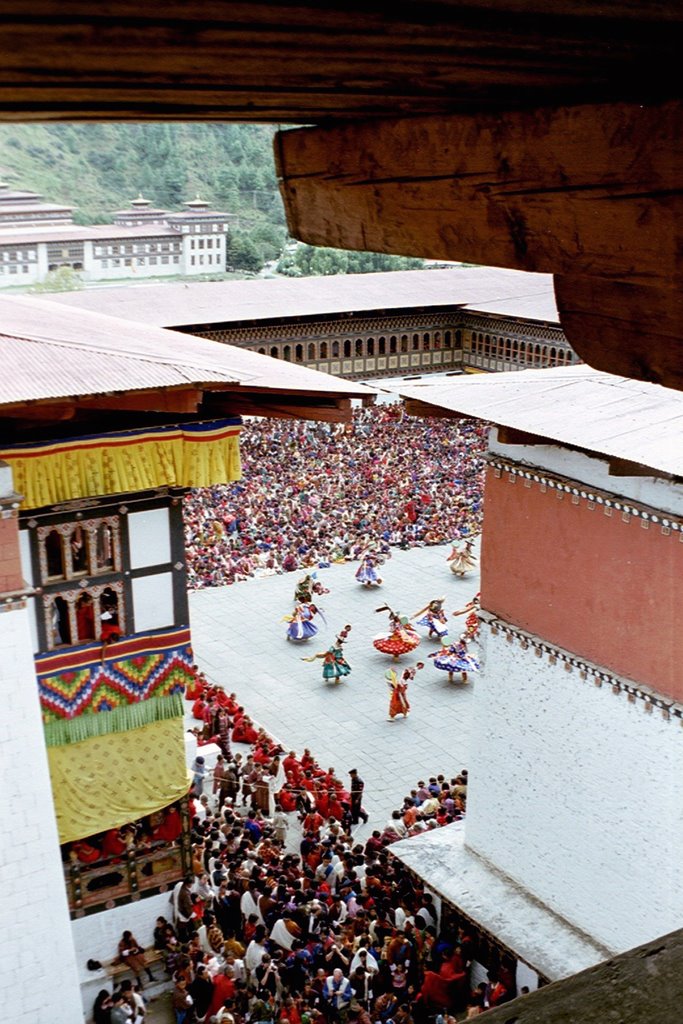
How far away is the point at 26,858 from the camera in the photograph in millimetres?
7453

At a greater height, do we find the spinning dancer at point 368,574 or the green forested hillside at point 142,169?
the green forested hillside at point 142,169

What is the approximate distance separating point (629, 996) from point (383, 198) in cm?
132

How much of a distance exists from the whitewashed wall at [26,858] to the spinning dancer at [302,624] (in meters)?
9.40

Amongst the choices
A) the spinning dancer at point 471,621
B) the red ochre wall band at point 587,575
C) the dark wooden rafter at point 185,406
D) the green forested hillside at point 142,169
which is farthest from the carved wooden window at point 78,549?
the green forested hillside at point 142,169

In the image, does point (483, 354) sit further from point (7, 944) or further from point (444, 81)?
point (444, 81)

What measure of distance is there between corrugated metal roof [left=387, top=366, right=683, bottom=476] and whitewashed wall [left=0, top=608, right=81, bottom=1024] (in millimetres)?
3620

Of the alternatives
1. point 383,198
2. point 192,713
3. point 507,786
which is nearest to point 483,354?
point 192,713

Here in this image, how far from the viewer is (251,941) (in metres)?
8.92

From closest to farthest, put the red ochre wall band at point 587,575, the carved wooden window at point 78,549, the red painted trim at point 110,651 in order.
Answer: the red ochre wall band at point 587,575 < the carved wooden window at point 78,549 < the red painted trim at point 110,651

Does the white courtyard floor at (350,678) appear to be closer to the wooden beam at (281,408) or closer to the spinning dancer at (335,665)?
the spinning dancer at (335,665)

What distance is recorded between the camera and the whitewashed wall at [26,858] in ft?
24.2

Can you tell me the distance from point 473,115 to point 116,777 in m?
8.20

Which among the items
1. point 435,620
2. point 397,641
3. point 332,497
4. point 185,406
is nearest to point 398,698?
point 397,641

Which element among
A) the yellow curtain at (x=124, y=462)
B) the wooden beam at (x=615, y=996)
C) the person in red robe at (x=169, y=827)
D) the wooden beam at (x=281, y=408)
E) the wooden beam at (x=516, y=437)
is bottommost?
the person in red robe at (x=169, y=827)
